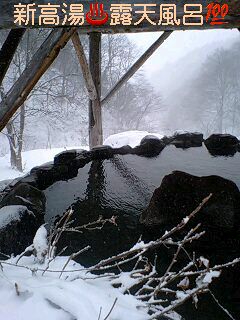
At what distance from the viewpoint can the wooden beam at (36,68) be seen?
1882mm

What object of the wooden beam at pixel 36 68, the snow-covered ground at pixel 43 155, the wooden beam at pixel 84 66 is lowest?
the snow-covered ground at pixel 43 155

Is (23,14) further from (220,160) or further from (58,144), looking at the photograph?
(58,144)

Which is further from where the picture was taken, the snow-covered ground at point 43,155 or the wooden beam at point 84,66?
the snow-covered ground at point 43,155

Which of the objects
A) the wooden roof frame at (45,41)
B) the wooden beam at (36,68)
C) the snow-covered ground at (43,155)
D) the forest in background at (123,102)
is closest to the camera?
the wooden roof frame at (45,41)

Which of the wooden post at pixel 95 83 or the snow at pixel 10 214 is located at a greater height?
the wooden post at pixel 95 83

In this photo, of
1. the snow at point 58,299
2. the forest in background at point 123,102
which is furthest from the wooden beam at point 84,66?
the forest in background at point 123,102

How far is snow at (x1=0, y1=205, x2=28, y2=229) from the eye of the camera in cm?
234

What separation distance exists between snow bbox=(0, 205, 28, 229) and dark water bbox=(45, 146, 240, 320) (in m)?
0.49

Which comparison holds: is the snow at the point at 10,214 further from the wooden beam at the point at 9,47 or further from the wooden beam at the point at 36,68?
the wooden beam at the point at 9,47

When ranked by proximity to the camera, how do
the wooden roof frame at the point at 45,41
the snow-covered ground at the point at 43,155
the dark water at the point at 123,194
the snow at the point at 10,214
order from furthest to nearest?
the snow-covered ground at the point at 43,155 < the dark water at the point at 123,194 < the snow at the point at 10,214 < the wooden roof frame at the point at 45,41

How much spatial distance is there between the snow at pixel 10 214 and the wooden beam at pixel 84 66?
2.21 meters

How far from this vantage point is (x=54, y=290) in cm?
99

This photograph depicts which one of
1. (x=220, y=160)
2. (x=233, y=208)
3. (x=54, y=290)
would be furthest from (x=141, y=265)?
(x=220, y=160)

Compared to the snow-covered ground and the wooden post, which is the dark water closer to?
the snow-covered ground
